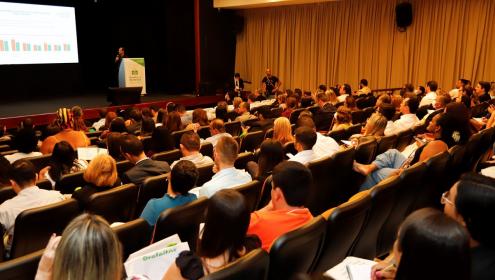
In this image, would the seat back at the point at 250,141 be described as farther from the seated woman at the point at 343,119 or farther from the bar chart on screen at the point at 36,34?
the bar chart on screen at the point at 36,34

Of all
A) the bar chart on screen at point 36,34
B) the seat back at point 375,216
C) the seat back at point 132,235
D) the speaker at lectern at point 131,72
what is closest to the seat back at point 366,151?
the seat back at point 375,216

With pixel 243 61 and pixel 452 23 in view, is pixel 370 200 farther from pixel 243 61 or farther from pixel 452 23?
pixel 243 61

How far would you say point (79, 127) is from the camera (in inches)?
260

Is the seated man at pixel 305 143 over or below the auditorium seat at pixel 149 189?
over

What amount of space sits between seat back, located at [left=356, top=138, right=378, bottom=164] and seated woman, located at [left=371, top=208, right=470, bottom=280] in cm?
283

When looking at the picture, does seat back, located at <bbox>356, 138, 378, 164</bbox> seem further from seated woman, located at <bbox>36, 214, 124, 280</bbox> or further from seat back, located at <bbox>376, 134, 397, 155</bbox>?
seated woman, located at <bbox>36, 214, 124, 280</bbox>

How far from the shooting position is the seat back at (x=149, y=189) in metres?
3.30

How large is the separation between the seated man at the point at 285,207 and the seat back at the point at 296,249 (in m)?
0.23

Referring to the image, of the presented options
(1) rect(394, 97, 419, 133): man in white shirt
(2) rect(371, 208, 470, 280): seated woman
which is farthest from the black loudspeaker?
(2) rect(371, 208, 470, 280): seated woman

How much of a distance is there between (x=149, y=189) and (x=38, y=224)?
0.85m

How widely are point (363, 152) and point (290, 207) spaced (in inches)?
81.7

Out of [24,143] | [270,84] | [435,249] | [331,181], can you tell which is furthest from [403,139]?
[270,84]

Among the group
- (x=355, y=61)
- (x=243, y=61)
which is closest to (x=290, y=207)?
(x=355, y=61)

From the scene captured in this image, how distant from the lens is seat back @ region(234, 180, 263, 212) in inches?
116
